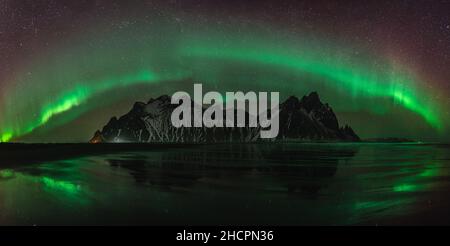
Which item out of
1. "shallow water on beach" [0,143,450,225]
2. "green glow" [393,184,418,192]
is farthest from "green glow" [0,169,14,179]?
"green glow" [393,184,418,192]

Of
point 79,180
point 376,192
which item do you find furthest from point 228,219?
point 79,180

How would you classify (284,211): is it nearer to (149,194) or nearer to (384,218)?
(384,218)

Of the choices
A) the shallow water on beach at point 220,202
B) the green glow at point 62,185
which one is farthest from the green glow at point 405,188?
the green glow at point 62,185

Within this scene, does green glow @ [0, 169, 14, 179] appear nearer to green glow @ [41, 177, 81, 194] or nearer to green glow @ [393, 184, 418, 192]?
green glow @ [41, 177, 81, 194]

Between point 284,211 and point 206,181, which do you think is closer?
point 284,211

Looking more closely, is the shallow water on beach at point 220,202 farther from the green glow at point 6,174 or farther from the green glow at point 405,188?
the green glow at point 6,174

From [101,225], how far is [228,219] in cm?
418

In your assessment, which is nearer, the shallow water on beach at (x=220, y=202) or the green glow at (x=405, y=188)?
the shallow water on beach at (x=220, y=202)

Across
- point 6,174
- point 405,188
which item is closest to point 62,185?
point 6,174

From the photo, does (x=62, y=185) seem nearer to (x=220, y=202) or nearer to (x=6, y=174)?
(x=6, y=174)

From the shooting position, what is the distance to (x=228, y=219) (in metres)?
12.2

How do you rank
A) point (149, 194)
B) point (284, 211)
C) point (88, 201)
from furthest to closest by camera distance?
point (149, 194) → point (88, 201) → point (284, 211)
